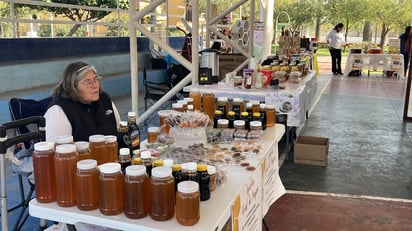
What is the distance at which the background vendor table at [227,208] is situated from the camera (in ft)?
4.43

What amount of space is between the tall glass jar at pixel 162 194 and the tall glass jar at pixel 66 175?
32cm

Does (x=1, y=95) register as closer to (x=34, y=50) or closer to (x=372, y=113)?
(x=34, y=50)

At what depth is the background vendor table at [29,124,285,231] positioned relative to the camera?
1352 millimetres

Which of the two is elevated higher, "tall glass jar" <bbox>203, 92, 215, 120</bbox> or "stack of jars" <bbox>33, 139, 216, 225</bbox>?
"tall glass jar" <bbox>203, 92, 215, 120</bbox>

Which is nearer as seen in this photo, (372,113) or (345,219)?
(345,219)

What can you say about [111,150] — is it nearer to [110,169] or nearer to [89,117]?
[110,169]

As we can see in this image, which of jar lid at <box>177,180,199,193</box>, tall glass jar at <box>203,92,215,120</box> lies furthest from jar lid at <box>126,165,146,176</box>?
tall glass jar at <box>203,92,215,120</box>

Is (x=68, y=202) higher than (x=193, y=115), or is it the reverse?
(x=193, y=115)

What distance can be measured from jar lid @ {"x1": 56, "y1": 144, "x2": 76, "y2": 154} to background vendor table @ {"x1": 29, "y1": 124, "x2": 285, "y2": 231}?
0.68ft

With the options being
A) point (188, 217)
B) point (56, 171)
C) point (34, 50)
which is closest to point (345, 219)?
point (188, 217)

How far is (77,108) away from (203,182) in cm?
112

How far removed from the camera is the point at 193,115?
2.16m

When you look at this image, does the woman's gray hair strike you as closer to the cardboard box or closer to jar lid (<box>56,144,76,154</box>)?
jar lid (<box>56,144,76,154</box>)

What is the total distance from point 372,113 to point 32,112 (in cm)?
564
